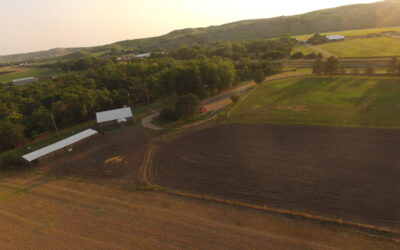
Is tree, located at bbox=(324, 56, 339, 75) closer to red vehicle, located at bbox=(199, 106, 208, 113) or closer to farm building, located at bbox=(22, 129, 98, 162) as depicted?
red vehicle, located at bbox=(199, 106, 208, 113)

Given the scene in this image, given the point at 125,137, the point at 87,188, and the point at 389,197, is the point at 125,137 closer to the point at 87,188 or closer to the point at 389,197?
the point at 87,188

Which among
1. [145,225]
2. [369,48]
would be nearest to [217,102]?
[145,225]

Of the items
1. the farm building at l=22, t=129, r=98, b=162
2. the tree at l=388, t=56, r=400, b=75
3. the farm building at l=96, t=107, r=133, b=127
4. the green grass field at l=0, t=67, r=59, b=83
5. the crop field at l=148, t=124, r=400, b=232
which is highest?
the green grass field at l=0, t=67, r=59, b=83

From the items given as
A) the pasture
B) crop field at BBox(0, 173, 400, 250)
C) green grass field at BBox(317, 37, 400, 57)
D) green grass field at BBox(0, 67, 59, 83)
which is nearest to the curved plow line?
the pasture

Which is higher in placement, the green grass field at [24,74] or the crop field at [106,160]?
the green grass field at [24,74]

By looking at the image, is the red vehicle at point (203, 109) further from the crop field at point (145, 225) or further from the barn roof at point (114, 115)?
the crop field at point (145, 225)

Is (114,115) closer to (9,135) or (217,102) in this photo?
(9,135)

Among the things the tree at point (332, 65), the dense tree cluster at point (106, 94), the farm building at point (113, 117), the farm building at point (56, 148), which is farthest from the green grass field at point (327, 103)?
the farm building at point (56, 148)

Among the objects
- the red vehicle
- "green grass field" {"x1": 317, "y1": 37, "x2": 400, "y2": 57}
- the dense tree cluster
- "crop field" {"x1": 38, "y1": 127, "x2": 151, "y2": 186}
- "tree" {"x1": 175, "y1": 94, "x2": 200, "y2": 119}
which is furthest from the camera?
"green grass field" {"x1": 317, "y1": 37, "x2": 400, "y2": 57}
